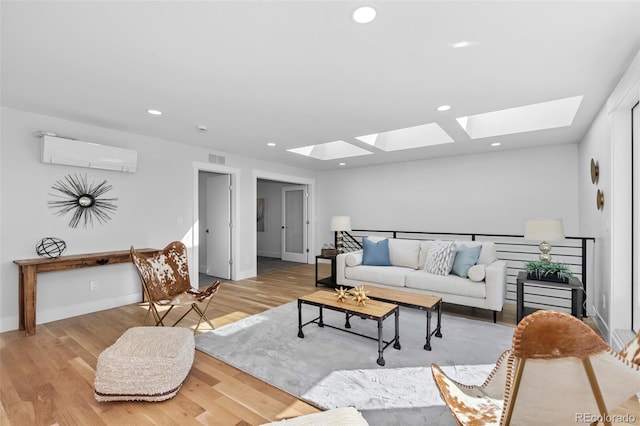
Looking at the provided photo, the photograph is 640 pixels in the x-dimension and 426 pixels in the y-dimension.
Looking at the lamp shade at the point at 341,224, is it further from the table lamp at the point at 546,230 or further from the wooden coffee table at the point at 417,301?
the table lamp at the point at 546,230

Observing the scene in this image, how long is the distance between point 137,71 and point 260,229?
703 cm

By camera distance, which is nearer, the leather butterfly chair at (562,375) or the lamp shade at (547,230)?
the leather butterfly chair at (562,375)

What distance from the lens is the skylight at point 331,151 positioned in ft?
19.2

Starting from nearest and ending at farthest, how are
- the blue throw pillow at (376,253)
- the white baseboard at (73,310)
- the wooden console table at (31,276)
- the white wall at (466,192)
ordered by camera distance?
the wooden console table at (31,276) → the white baseboard at (73,310) → the blue throw pillow at (376,253) → the white wall at (466,192)

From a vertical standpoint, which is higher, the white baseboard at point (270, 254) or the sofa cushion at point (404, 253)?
the sofa cushion at point (404, 253)

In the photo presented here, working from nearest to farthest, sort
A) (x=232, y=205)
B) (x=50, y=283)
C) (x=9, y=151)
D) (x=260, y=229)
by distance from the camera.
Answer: (x=9, y=151)
(x=50, y=283)
(x=232, y=205)
(x=260, y=229)

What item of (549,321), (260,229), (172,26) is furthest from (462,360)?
(260,229)

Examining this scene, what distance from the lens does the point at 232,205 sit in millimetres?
5742

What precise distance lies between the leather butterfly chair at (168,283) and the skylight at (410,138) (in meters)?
3.06

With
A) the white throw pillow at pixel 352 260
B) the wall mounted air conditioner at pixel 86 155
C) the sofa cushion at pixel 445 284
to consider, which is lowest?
the sofa cushion at pixel 445 284

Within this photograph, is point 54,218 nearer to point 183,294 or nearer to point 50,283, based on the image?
point 50,283

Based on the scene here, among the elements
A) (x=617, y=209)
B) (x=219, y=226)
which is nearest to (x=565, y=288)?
(x=617, y=209)

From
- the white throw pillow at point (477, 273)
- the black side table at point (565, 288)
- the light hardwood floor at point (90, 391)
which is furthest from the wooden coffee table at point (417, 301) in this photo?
the light hardwood floor at point (90, 391)

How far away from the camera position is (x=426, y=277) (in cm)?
406
